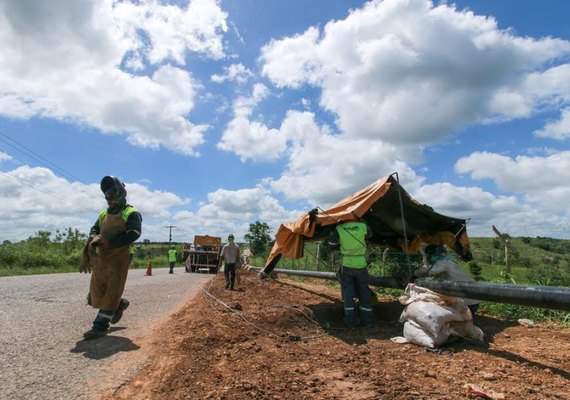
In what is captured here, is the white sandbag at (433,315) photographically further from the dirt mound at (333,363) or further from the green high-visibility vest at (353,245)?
the green high-visibility vest at (353,245)

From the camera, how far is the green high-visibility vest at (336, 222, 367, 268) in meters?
6.98

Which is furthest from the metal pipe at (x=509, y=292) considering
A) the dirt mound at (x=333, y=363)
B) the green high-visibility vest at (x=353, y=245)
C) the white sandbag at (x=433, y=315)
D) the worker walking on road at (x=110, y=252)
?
the worker walking on road at (x=110, y=252)

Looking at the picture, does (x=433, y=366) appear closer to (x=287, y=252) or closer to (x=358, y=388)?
(x=358, y=388)

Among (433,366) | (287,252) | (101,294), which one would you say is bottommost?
(433,366)

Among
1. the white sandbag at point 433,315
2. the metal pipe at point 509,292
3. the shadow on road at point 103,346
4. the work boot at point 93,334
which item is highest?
the metal pipe at point 509,292

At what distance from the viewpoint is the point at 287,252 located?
8430mm

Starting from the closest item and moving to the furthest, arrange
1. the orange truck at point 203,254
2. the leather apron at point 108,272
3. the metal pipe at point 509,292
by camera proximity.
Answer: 1. the metal pipe at point 509,292
2. the leather apron at point 108,272
3. the orange truck at point 203,254

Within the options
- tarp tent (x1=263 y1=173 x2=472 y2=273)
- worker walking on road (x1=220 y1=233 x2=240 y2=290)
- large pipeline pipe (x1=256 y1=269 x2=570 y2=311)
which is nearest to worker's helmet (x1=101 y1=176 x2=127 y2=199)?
tarp tent (x1=263 y1=173 x2=472 y2=273)

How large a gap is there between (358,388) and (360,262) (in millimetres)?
3533

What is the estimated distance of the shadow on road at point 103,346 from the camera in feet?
14.7

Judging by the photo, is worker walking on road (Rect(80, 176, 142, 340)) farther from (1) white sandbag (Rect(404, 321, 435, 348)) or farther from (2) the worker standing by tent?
(1) white sandbag (Rect(404, 321, 435, 348))

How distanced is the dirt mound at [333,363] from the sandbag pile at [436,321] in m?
0.15

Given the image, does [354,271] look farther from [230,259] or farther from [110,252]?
[230,259]

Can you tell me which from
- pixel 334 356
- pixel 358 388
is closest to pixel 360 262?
pixel 334 356
